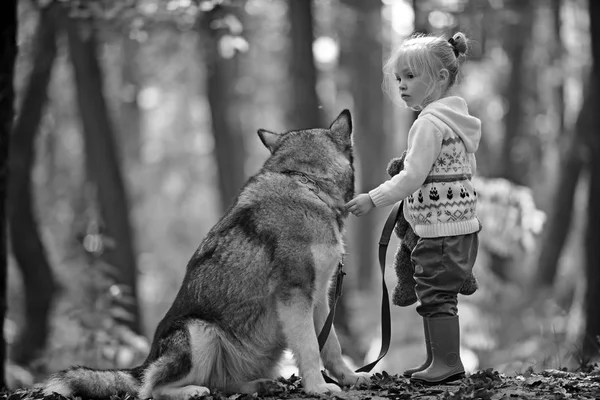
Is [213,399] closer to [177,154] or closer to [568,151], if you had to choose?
[568,151]

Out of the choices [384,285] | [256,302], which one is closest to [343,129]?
[384,285]

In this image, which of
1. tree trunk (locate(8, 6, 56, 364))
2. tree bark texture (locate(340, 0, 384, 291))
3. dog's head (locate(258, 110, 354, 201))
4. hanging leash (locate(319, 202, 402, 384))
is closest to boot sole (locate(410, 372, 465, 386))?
hanging leash (locate(319, 202, 402, 384))

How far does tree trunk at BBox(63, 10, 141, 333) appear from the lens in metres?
12.2

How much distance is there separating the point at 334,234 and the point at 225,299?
33.2 inches

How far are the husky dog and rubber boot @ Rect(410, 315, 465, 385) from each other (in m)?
0.48

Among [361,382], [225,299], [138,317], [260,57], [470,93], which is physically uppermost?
[260,57]

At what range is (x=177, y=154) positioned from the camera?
2584 cm

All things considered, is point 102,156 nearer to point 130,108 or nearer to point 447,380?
point 130,108

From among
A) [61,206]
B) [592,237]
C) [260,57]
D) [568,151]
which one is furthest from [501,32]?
[61,206]

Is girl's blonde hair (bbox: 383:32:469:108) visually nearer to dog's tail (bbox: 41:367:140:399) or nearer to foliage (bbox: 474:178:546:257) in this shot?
dog's tail (bbox: 41:367:140:399)

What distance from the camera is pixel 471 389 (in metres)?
4.48

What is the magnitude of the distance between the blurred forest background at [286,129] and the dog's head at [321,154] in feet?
4.31

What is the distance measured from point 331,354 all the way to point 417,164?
1.46m

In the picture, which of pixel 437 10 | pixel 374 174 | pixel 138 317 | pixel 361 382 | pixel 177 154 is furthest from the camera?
pixel 177 154
